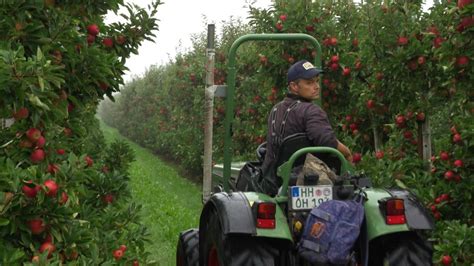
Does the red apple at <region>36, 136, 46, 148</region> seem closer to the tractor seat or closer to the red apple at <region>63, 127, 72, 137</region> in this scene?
the red apple at <region>63, 127, 72, 137</region>

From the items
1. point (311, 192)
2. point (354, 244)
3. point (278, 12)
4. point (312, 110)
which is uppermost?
point (278, 12)

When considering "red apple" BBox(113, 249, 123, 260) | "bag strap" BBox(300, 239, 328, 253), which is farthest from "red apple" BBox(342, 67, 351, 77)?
"red apple" BBox(113, 249, 123, 260)

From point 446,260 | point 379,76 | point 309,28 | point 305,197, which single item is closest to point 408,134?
point 379,76

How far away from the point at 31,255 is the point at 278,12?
6524mm

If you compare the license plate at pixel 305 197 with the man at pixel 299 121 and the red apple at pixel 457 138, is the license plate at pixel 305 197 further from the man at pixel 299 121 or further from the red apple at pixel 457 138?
the red apple at pixel 457 138

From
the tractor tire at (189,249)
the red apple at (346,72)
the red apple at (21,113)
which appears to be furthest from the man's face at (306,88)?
the red apple at (346,72)

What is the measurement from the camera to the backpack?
12.8 ft

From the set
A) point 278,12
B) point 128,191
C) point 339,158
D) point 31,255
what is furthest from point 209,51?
point 31,255

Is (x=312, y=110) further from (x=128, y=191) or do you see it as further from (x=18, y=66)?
(x=18, y=66)

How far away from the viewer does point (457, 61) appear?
205 inches

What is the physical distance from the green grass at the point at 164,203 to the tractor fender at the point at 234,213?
70 cm

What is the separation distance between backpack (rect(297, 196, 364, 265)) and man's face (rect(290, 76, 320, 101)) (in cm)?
100

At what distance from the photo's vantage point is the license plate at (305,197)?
13.7 ft

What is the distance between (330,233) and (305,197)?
33cm
